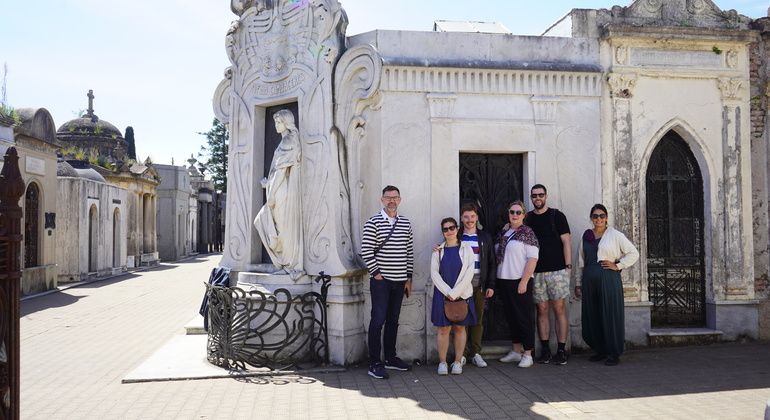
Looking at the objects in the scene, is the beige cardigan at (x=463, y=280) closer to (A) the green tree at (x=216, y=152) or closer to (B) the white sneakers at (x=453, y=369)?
(B) the white sneakers at (x=453, y=369)

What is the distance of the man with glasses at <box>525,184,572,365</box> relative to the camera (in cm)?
695

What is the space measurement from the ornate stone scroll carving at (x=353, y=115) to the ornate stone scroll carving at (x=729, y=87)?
4.53m

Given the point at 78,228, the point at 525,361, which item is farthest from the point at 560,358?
the point at 78,228

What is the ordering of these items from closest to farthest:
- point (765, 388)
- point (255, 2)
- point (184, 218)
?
point (765, 388), point (255, 2), point (184, 218)

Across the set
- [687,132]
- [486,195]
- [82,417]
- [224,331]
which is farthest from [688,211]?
[82,417]

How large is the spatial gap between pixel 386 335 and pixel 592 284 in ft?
8.10

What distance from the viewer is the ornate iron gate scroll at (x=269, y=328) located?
6703 mm

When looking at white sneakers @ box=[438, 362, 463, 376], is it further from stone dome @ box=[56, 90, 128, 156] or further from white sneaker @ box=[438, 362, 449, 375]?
stone dome @ box=[56, 90, 128, 156]

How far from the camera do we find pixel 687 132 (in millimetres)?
7957

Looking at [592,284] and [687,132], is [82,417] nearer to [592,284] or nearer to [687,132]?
[592,284]

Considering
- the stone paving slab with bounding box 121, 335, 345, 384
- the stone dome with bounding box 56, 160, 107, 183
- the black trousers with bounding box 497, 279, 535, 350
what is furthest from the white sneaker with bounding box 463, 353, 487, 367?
the stone dome with bounding box 56, 160, 107, 183

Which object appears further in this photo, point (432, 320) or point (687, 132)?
point (687, 132)

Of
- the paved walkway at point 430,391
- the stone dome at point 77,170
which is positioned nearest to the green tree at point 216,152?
the stone dome at point 77,170

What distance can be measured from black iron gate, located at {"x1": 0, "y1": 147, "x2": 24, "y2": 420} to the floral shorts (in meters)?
5.37
